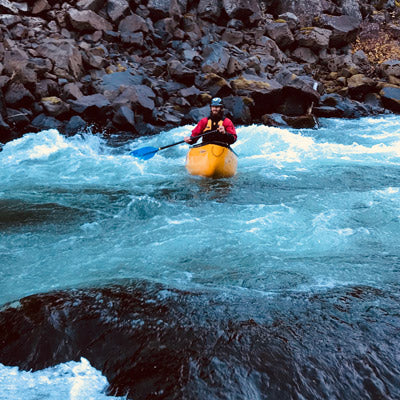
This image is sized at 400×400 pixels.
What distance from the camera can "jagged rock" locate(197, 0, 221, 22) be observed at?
16.4 m

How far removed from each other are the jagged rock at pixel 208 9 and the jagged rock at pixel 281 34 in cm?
241

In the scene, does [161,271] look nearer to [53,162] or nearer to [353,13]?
[53,162]

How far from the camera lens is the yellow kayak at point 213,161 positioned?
19.2 ft

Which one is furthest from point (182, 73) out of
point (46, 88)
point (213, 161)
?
point (213, 161)

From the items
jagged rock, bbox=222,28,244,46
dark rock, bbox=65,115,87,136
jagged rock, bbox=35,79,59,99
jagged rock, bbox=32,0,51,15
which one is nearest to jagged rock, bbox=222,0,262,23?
jagged rock, bbox=222,28,244,46

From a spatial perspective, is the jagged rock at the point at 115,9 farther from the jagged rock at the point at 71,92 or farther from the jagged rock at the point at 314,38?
the jagged rock at the point at 314,38

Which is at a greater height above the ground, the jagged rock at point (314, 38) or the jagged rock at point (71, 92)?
the jagged rock at point (314, 38)

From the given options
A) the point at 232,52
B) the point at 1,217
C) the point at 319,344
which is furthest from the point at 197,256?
the point at 232,52

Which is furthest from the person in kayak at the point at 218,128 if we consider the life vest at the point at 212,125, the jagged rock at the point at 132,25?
the jagged rock at the point at 132,25

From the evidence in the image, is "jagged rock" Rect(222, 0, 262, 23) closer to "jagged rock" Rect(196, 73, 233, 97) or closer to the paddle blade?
"jagged rock" Rect(196, 73, 233, 97)

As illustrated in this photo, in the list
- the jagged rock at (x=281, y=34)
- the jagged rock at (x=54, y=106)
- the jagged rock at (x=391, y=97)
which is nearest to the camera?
the jagged rock at (x=54, y=106)

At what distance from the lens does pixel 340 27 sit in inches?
693

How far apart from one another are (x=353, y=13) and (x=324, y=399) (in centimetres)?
2188

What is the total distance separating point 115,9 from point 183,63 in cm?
359
